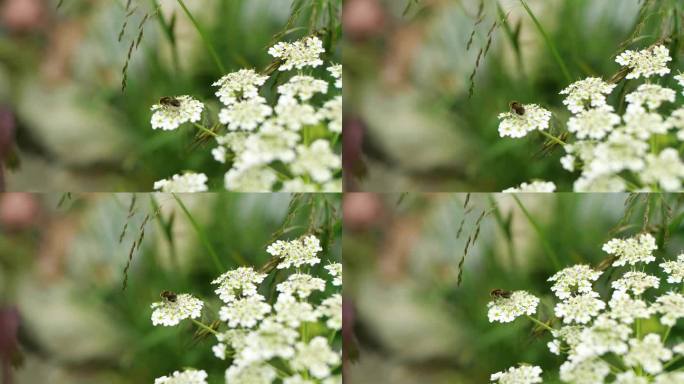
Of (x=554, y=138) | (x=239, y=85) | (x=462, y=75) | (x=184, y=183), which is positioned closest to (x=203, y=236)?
(x=184, y=183)

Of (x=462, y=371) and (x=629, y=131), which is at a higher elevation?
(x=629, y=131)

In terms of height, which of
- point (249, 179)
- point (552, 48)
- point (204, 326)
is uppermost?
point (552, 48)

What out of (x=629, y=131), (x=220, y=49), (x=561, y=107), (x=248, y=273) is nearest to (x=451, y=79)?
(x=561, y=107)

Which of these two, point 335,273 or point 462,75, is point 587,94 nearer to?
point 462,75

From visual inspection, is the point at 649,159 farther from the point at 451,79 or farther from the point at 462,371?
the point at 462,371

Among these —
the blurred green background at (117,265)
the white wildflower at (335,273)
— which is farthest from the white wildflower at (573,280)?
the blurred green background at (117,265)

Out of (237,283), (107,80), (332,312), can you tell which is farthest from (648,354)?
(107,80)

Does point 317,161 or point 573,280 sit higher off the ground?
point 317,161

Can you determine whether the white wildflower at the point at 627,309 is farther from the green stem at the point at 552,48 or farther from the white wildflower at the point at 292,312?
the white wildflower at the point at 292,312
